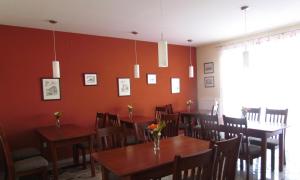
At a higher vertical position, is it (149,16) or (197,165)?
(149,16)

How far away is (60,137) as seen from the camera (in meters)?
3.13

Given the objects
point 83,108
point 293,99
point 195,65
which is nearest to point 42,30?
point 83,108

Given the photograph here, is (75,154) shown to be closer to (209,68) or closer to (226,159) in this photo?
(226,159)

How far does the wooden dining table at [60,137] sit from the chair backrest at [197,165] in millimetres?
2154

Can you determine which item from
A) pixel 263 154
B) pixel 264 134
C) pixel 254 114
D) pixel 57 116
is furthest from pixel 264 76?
pixel 57 116

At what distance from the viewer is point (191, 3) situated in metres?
2.97

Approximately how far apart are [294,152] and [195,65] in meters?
3.29

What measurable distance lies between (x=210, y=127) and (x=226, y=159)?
164cm

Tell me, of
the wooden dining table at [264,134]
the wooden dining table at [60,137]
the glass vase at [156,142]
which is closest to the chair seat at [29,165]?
A: the wooden dining table at [60,137]

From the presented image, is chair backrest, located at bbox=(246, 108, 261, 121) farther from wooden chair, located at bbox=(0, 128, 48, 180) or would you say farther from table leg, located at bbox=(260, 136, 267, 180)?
wooden chair, located at bbox=(0, 128, 48, 180)

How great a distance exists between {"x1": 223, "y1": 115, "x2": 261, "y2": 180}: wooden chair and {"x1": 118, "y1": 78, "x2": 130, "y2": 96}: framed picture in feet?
8.21

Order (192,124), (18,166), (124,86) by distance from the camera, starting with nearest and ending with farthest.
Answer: (18,166) < (192,124) < (124,86)

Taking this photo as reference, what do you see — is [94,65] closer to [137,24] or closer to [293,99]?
[137,24]

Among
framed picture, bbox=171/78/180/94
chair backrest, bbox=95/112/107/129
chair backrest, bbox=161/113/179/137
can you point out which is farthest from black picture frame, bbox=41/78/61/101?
framed picture, bbox=171/78/180/94
